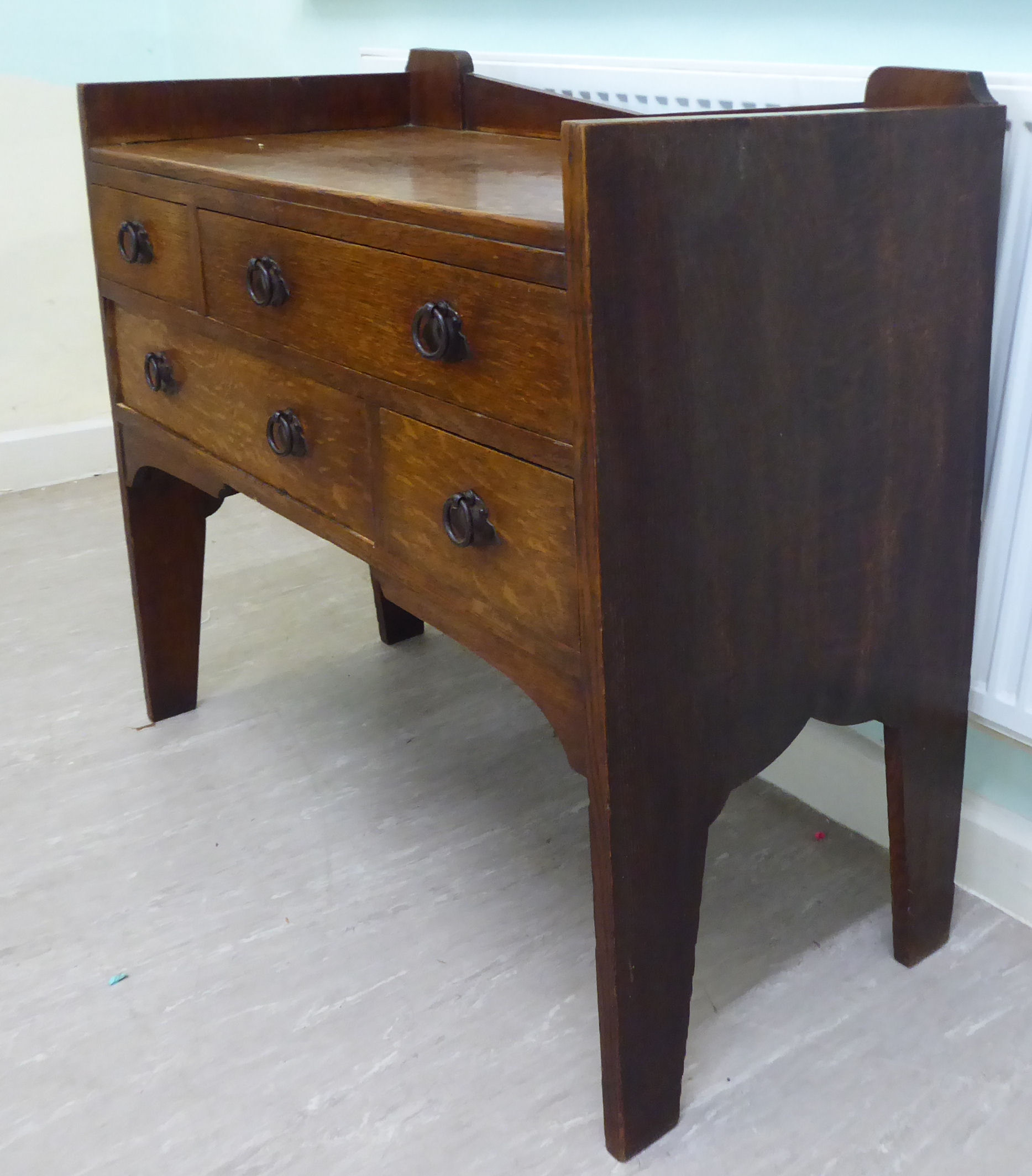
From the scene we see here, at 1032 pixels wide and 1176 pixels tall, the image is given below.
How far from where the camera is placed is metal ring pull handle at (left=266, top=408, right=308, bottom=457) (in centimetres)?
107

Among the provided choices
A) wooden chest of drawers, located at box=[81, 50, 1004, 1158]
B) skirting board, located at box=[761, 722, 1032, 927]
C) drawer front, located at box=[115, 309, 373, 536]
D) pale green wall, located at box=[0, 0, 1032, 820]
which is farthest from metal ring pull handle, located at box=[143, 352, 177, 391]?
skirting board, located at box=[761, 722, 1032, 927]

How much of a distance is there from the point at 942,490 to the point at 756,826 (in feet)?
1.69

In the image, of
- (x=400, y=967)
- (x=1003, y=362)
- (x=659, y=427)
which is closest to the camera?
(x=659, y=427)

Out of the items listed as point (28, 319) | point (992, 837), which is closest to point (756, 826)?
point (992, 837)

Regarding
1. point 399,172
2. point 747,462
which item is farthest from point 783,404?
point 399,172

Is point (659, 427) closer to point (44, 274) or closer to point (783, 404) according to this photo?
point (783, 404)

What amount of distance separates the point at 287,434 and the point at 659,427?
1.46ft

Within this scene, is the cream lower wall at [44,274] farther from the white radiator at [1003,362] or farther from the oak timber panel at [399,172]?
the white radiator at [1003,362]

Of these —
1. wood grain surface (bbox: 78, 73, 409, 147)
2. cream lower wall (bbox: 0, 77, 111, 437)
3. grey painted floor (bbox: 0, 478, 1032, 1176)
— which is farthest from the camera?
cream lower wall (bbox: 0, 77, 111, 437)

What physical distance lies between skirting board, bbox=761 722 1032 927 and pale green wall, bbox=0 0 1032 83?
0.69m

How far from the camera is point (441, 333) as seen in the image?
825 millimetres

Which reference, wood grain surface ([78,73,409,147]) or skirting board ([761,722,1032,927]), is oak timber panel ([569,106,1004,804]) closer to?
skirting board ([761,722,1032,927])

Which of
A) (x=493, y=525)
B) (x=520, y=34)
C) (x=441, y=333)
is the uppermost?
(x=520, y=34)

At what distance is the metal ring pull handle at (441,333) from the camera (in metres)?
0.82
